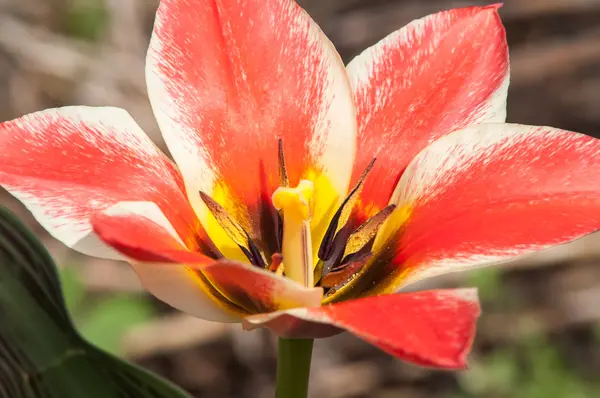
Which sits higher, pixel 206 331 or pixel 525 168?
pixel 525 168

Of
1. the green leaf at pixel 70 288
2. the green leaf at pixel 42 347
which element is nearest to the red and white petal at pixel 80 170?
the green leaf at pixel 42 347

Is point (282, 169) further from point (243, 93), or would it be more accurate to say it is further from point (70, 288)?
point (70, 288)

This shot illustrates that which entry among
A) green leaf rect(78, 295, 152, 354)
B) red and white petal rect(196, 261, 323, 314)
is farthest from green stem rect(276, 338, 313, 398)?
green leaf rect(78, 295, 152, 354)

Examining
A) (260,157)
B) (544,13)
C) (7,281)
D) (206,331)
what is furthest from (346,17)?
(7,281)

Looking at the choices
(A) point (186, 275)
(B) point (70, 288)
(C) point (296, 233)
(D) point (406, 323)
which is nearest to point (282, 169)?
(C) point (296, 233)

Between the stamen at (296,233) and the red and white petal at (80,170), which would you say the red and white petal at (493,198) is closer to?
the stamen at (296,233)

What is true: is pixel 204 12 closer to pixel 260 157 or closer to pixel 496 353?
pixel 260 157
